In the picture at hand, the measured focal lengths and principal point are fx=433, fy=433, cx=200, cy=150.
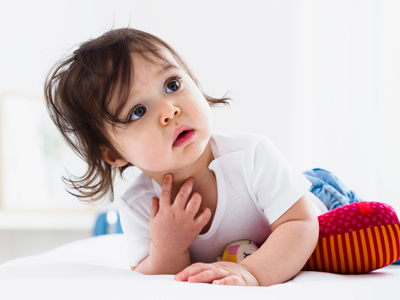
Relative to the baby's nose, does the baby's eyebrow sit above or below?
above

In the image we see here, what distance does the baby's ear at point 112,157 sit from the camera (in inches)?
38.0

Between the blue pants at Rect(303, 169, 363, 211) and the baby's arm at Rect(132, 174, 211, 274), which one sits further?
the blue pants at Rect(303, 169, 363, 211)

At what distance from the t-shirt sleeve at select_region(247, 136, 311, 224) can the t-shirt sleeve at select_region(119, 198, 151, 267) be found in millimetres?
254

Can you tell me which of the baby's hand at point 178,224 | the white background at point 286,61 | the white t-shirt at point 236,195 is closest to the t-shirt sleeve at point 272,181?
the white t-shirt at point 236,195

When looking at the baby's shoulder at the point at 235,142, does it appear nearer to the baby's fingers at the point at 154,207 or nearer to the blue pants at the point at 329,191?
the baby's fingers at the point at 154,207

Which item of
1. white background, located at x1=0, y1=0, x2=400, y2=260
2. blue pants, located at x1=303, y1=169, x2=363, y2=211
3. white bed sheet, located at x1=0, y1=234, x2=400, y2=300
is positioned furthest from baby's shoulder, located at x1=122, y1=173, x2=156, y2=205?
white background, located at x1=0, y1=0, x2=400, y2=260

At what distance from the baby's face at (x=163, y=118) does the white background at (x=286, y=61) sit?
115 centimetres

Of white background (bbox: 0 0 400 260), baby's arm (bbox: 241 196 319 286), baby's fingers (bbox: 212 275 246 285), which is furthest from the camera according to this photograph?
white background (bbox: 0 0 400 260)

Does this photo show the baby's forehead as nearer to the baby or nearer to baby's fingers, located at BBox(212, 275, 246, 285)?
the baby

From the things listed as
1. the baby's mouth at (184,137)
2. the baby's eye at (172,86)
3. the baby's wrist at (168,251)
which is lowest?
the baby's wrist at (168,251)

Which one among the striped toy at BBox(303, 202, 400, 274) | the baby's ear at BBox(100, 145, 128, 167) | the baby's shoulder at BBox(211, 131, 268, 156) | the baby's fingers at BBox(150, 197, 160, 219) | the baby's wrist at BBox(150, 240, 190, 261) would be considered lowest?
the baby's wrist at BBox(150, 240, 190, 261)

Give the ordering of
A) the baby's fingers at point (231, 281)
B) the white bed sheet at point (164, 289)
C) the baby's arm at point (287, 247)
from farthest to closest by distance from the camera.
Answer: the baby's arm at point (287, 247)
the baby's fingers at point (231, 281)
the white bed sheet at point (164, 289)

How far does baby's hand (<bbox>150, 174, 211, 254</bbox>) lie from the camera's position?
85 cm

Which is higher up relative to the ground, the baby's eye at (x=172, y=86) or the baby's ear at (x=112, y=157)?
the baby's eye at (x=172, y=86)
